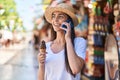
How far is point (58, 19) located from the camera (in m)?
2.08

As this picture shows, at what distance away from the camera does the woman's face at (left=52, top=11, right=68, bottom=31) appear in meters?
2.07

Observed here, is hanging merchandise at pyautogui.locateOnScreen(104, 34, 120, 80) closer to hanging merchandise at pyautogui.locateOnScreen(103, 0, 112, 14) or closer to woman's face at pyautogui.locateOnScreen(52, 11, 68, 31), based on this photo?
hanging merchandise at pyautogui.locateOnScreen(103, 0, 112, 14)

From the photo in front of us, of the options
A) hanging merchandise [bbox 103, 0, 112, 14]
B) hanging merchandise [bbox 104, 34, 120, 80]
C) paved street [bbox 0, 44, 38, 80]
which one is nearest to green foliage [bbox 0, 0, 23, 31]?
paved street [bbox 0, 44, 38, 80]

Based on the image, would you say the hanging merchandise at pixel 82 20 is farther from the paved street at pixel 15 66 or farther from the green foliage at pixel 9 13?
the green foliage at pixel 9 13

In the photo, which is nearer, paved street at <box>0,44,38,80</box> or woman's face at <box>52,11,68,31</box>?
woman's face at <box>52,11,68,31</box>

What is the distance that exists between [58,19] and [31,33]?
3.85m

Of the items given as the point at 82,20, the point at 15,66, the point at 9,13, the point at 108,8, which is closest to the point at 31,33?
the point at 15,66

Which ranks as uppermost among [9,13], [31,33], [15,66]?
[9,13]

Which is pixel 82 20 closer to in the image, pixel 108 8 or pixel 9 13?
pixel 108 8

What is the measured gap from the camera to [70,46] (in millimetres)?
1978

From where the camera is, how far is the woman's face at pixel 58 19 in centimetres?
207

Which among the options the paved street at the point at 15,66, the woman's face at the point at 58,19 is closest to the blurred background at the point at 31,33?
the paved street at the point at 15,66

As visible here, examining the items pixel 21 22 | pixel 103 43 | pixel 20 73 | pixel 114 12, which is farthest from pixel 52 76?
pixel 103 43

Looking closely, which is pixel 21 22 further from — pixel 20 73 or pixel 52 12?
pixel 52 12
